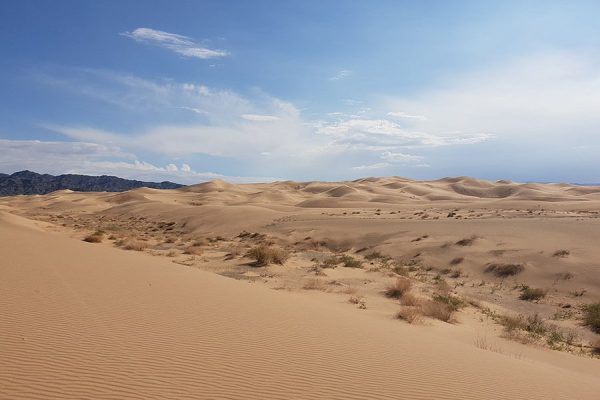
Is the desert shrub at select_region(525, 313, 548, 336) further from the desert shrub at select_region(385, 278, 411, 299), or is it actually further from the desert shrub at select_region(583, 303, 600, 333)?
the desert shrub at select_region(385, 278, 411, 299)

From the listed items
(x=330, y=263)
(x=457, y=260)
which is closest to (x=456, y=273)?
(x=457, y=260)

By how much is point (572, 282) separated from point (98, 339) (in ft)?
56.9

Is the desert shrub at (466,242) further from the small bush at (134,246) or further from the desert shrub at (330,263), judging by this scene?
the small bush at (134,246)

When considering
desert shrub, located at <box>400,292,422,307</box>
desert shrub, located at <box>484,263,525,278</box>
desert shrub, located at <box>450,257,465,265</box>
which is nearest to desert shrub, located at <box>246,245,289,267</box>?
desert shrub, located at <box>400,292,422,307</box>

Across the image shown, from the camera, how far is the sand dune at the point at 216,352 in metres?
5.09

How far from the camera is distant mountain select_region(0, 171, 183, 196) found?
163 metres

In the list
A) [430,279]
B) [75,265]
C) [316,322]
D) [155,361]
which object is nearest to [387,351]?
[316,322]

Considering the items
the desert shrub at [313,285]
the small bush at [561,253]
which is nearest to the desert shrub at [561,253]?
the small bush at [561,253]

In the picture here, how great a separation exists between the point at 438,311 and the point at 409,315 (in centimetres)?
145

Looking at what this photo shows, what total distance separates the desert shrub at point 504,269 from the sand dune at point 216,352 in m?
11.1

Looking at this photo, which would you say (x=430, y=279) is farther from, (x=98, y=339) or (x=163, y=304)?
(x=98, y=339)

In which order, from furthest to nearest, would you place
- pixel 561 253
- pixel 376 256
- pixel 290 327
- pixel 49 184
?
pixel 49 184 < pixel 376 256 < pixel 561 253 < pixel 290 327

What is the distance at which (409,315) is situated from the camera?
36.9 ft

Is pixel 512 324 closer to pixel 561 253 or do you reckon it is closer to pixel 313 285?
pixel 313 285
